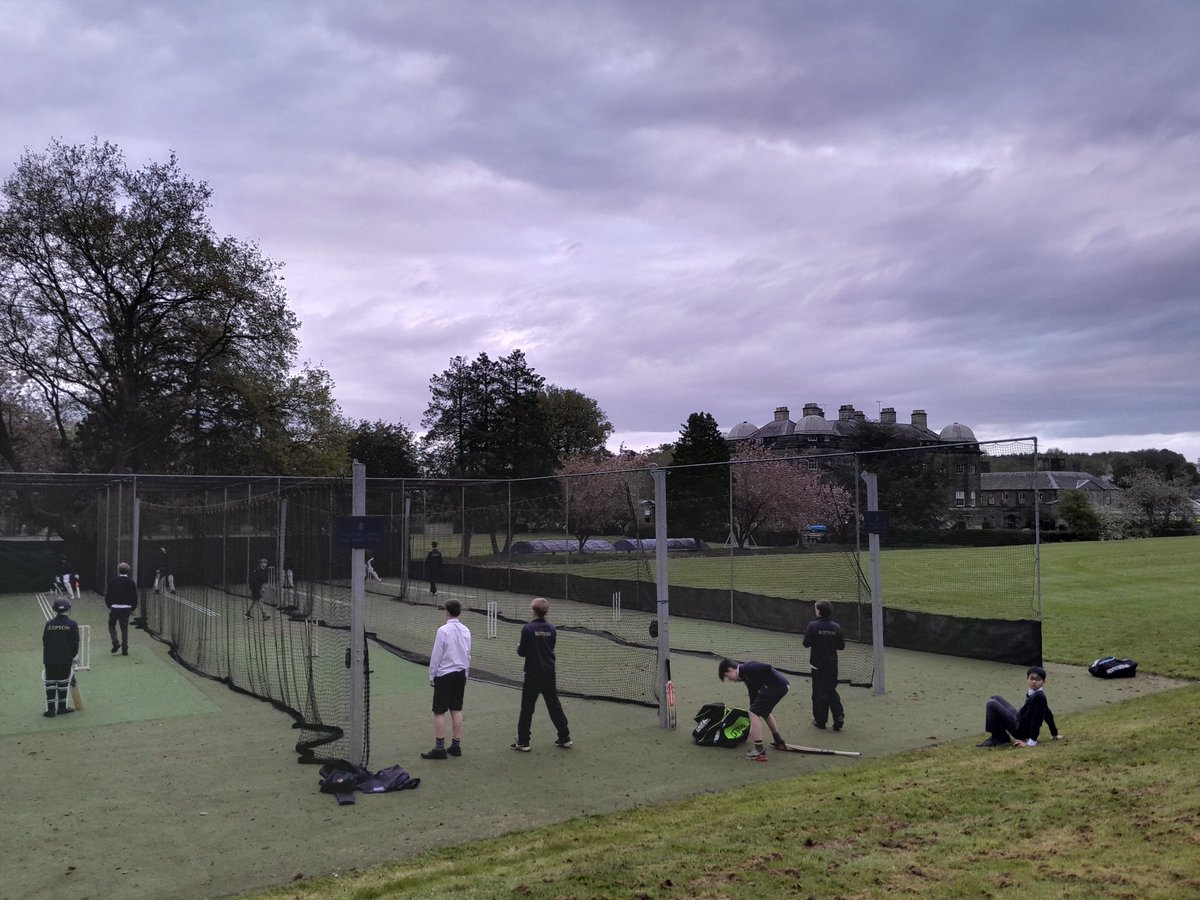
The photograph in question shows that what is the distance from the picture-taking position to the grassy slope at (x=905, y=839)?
5.65 meters

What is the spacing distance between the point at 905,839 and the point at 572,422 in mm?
70158

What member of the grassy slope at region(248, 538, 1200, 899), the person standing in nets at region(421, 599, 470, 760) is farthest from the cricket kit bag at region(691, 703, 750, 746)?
the person standing in nets at region(421, 599, 470, 760)

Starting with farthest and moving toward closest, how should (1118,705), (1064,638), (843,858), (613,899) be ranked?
1. (1064,638)
2. (1118,705)
3. (843,858)
4. (613,899)

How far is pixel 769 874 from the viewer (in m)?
5.88

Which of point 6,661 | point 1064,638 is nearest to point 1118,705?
point 1064,638

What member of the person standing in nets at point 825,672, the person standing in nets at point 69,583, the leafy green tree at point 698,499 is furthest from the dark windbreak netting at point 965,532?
the person standing in nets at point 69,583

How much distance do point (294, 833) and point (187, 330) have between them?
105 ft

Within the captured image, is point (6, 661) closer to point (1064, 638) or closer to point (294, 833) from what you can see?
point (294, 833)

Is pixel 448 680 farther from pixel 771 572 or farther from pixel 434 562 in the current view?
pixel 434 562

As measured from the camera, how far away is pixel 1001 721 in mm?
9875

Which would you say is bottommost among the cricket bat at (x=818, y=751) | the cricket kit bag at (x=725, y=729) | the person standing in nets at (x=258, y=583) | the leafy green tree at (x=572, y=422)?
the cricket bat at (x=818, y=751)

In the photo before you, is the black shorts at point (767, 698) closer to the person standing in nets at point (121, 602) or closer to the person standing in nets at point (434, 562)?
the person standing in nets at point (121, 602)

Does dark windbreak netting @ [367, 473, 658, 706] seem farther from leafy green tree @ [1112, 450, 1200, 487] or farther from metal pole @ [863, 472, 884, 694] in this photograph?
leafy green tree @ [1112, 450, 1200, 487]

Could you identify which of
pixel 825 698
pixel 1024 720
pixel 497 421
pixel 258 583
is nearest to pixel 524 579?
pixel 258 583
